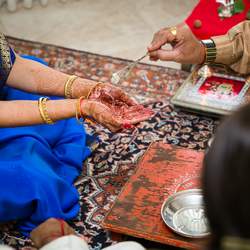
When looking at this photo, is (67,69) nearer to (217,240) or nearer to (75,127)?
(75,127)

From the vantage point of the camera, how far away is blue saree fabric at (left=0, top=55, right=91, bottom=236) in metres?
2.36

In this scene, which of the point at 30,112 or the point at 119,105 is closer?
the point at 30,112

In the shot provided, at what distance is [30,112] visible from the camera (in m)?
2.33

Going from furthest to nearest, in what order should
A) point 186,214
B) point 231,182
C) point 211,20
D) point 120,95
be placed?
point 211,20 < point 120,95 < point 186,214 < point 231,182

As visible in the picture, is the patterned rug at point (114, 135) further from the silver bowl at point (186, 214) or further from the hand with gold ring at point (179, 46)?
the hand with gold ring at point (179, 46)

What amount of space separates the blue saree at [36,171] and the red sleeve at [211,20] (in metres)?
1.13

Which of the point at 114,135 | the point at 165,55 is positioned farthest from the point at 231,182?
the point at 114,135

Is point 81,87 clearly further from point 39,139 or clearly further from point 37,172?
point 37,172

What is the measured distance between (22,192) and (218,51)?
3.52 ft

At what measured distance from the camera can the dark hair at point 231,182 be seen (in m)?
0.81

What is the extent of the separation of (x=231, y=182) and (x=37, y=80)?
1.91 m

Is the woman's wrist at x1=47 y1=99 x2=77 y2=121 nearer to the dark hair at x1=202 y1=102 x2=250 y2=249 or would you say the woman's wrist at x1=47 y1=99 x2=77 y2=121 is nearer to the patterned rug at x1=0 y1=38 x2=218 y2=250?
the patterned rug at x1=0 y1=38 x2=218 y2=250

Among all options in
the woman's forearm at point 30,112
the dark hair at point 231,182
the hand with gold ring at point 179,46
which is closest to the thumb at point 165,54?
the hand with gold ring at point 179,46

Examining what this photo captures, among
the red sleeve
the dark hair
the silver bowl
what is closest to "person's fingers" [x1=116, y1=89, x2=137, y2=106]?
the silver bowl
